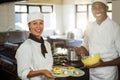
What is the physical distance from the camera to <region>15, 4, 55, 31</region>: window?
7.83 metres

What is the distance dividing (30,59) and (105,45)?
78 centimetres

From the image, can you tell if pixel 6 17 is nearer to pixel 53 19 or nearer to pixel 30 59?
pixel 53 19

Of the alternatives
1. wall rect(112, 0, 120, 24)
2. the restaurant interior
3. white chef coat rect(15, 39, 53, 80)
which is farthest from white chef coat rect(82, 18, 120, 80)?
the restaurant interior

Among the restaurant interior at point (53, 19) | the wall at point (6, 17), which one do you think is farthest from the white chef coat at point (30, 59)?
the wall at point (6, 17)

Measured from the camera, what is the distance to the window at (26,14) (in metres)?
7.83

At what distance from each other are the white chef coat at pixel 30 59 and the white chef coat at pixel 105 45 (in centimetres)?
57

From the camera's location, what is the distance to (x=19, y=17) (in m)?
7.92

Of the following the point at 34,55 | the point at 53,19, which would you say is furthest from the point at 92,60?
the point at 53,19

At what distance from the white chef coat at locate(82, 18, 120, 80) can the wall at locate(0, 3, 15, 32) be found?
4.80 meters

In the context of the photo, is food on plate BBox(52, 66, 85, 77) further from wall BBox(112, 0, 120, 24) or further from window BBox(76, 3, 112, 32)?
window BBox(76, 3, 112, 32)

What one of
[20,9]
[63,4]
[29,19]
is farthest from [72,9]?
[29,19]

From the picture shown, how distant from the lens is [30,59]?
1.57m

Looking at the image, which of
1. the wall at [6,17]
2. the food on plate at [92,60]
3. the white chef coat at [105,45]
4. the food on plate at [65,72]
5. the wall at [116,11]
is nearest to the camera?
the food on plate at [65,72]

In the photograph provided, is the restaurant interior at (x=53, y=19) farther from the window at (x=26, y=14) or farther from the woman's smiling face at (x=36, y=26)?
→ the woman's smiling face at (x=36, y=26)
